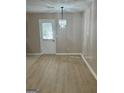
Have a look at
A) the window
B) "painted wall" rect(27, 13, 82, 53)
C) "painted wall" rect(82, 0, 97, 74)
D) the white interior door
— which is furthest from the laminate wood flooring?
the window

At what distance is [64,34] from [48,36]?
1.05 metres

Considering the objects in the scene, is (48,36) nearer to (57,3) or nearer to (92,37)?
(57,3)

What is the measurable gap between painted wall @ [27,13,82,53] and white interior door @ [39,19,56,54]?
0.85 feet

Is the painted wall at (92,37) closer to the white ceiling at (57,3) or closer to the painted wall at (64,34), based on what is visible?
the white ceiling at (57,3)

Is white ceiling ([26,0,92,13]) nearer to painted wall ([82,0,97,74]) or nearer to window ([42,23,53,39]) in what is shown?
painted wall ([82,0,97,74])

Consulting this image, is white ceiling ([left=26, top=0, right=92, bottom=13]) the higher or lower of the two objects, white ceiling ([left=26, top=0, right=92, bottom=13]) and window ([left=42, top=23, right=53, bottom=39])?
the higher

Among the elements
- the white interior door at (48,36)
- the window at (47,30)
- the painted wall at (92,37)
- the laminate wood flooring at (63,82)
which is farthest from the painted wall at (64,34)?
the laminate wood flooring at (63,82)

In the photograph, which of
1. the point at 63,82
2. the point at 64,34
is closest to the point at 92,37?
the point at 63,82

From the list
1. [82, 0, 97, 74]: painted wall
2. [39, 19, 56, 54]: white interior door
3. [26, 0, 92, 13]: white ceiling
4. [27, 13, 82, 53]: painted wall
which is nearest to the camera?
Answer: [82, 0, 97, 74]: painted wall

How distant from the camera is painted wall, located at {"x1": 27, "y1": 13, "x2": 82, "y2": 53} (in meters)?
10.8

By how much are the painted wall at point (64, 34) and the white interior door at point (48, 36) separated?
258 mm

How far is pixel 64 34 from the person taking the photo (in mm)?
10891
